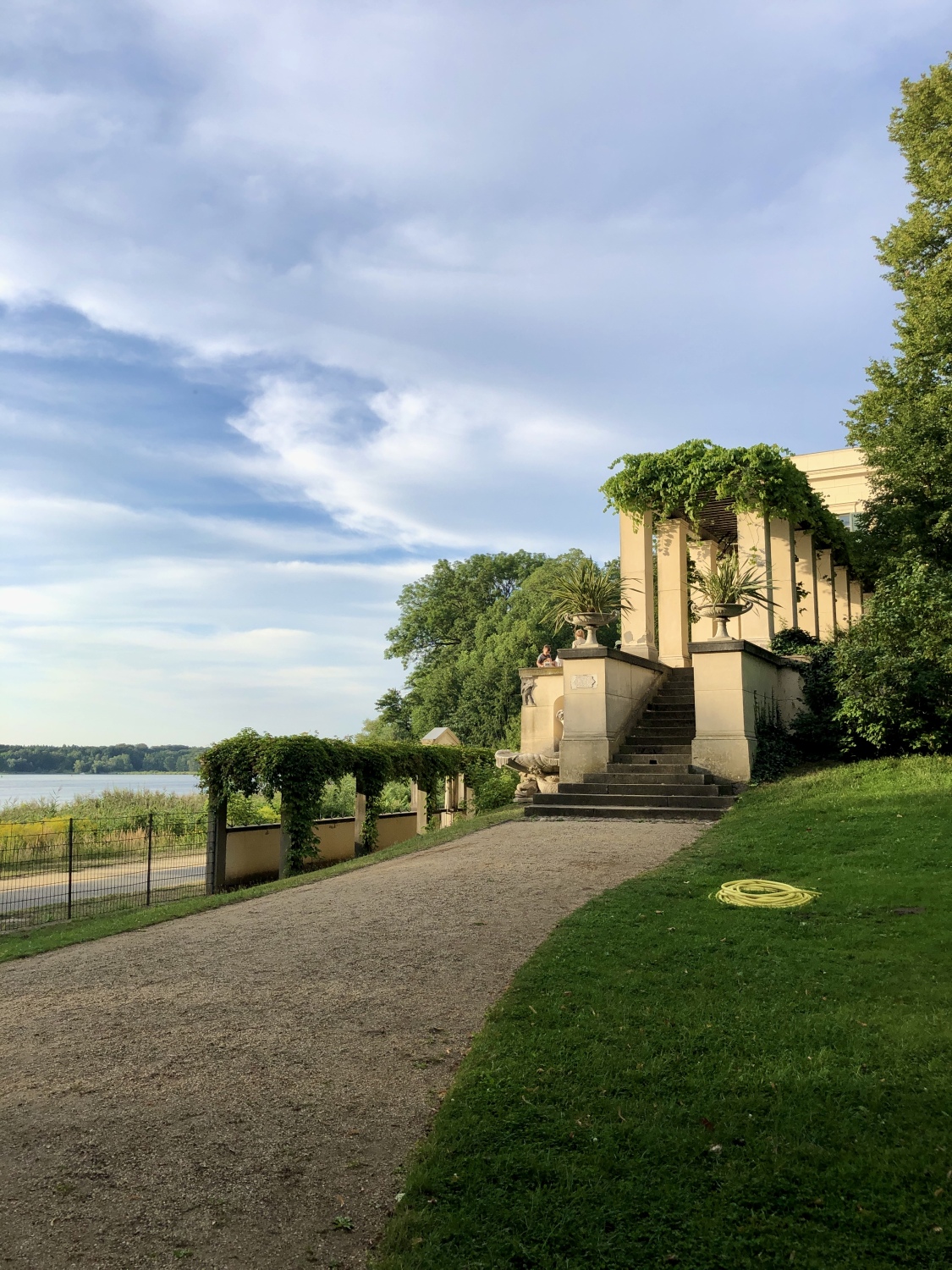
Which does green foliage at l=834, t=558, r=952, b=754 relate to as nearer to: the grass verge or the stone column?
the grass verge

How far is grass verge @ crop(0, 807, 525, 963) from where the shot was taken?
776 centimetres

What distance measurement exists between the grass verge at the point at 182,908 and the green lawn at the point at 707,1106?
174 inches

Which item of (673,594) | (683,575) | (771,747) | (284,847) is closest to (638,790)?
(771,747)

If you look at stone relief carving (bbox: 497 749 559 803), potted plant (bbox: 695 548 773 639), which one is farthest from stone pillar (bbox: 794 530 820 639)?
stone relief carving (bbox: 497 749 559 803)

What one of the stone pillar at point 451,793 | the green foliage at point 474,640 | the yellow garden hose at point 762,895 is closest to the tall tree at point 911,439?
the yellow garden hose at point 762,895

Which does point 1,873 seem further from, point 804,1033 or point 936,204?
point 936,204

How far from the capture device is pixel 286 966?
5.77m

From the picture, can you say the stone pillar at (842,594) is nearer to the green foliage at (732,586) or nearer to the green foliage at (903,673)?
the green foliage at (732,586)

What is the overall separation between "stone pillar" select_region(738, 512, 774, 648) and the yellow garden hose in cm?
946

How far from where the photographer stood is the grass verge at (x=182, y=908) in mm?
7762

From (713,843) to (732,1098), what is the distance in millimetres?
6080

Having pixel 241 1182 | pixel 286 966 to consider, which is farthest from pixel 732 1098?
pixel 286 966

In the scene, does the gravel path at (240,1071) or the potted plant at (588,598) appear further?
the potted plant at (588,598)

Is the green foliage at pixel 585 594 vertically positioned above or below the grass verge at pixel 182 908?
above
